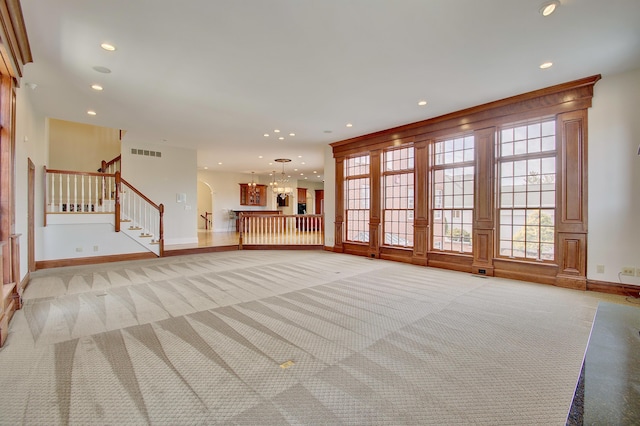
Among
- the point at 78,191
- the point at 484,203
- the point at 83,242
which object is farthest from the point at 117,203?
the point at 484,203

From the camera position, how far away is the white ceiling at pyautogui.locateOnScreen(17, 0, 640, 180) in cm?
287

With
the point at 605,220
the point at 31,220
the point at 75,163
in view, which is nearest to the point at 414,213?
the point at 605,220

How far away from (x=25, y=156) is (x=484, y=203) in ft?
26.4

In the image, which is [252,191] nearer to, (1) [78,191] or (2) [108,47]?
(1) [78,191]

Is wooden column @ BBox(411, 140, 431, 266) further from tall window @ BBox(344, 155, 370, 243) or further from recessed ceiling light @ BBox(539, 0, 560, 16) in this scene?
recessed ceiling light @ BBox(539, 0, 560, 16)

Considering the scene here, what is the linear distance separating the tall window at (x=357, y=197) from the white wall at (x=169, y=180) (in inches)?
200

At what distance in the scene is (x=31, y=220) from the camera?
17.6 ft

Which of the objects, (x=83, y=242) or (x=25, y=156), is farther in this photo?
(x=83, y=242)

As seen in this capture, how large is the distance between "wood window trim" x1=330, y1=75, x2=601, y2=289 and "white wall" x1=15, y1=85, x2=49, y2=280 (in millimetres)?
6625

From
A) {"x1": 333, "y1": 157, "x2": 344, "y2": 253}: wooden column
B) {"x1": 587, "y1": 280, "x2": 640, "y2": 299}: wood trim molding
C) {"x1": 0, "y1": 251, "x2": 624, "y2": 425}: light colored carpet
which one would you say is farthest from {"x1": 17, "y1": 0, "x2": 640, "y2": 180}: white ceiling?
{"x1": 0, "y1": 251, "x2": 624, "y2": 425}: light colored carpet

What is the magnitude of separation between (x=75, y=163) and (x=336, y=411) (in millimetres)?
10150

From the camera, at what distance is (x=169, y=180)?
8.93m

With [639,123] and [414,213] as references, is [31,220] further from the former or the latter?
[639,123]

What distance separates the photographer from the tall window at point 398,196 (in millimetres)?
6863
